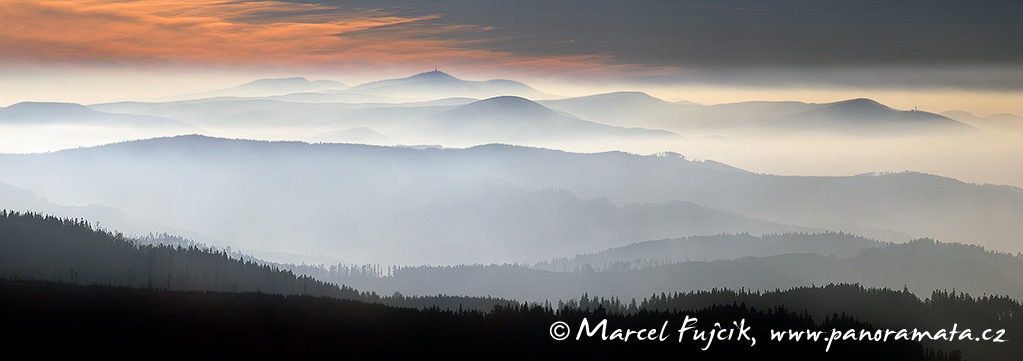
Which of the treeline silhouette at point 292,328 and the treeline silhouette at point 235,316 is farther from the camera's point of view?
the treeline silhouette at point 235,316

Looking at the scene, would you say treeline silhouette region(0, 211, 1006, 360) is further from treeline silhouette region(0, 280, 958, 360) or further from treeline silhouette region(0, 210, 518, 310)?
treeline silhouette region(0, 210, 518, 310)

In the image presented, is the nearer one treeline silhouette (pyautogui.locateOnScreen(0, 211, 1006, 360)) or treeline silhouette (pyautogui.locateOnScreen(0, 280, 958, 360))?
treeline silhouette (pyautogui.locateOnScreen(0, 280, 958, 360))

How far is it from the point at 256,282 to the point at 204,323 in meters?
65.9

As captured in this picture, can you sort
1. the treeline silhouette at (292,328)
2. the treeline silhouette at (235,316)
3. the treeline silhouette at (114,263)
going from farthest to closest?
the treeline silhouette at (114,263), the treeline silhouette at (235,316), the treeline silhouette at (292,328)

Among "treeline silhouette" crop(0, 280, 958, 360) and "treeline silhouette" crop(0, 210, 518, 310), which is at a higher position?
"treeline silhouette" crop(0, 210, 518, 310)

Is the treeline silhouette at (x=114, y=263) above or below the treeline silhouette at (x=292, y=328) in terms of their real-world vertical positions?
above

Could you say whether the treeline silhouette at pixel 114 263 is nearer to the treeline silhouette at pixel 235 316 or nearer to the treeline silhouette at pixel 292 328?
the treeline silhouette at pixel 235 316

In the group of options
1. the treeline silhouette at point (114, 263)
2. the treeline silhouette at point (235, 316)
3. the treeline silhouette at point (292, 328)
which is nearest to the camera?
the treeline silhouette at point (292, 328)

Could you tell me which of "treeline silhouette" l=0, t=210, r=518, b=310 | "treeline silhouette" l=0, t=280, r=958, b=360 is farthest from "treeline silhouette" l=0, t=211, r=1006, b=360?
"treeline silhouette" l=0, t=210, r=518, b=310

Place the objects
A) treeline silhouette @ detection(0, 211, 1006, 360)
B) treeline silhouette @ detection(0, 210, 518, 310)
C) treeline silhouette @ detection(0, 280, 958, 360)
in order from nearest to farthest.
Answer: treeline silhouette @ detection(0, 280, 958, 360) → treeline silhouette @ detection(0, 211, 1006, 360) → treeline silhouette @ detection(0, 210, 518, 310)

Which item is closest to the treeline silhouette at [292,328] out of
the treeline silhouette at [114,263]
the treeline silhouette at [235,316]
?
the treeline silhouette at [235,316]

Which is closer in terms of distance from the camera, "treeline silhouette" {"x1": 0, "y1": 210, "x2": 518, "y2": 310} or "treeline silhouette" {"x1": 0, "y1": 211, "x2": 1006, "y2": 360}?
"treeline silhouette" {"x1": 0, "y1": 211, "x2": 1006, "y2": 360}

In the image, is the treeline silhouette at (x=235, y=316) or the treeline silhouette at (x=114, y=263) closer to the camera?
→ the treeline silhouette at (x=235, y=316)

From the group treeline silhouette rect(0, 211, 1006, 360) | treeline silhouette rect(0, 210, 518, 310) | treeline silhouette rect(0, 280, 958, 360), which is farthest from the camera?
treeline silhouette rect(0, 210, 518, 310)
